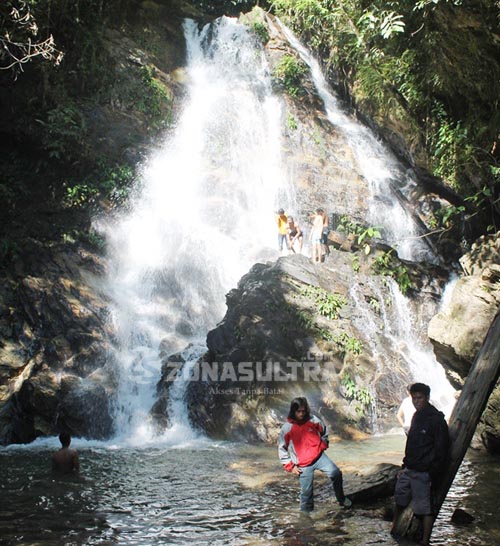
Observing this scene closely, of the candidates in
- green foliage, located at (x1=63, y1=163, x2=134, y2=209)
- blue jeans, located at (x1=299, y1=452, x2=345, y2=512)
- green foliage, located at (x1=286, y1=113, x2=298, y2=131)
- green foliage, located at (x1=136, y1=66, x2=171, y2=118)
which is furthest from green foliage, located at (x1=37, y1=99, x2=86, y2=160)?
blue jeans, located at (x1=299, y1=452, x2=345, y2=512)

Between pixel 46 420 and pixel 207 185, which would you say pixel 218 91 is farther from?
pixel 46 420

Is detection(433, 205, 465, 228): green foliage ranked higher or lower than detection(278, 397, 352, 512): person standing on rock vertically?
higher

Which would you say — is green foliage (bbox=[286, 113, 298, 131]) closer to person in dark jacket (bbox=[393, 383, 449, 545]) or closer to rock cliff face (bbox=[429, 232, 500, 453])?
rock cliff face (bbox=[429, 232, 500, 453])

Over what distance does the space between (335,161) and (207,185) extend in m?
4.48

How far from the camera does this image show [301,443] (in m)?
6.04

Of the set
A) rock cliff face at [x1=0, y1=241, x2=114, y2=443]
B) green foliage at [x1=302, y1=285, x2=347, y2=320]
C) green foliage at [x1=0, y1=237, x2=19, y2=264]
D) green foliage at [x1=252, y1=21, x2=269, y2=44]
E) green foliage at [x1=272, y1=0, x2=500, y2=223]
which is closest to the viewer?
green foliage at [x1=272, y1=0, x2=500, y2=223]

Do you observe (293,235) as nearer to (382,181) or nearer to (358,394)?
(382,181)

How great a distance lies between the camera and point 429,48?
40.1 ft

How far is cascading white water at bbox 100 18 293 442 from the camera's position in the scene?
12992 mm

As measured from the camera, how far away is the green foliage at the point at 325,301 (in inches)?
485

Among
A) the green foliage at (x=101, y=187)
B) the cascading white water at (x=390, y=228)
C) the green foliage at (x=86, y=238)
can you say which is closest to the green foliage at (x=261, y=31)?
the cascading white water at (x=390, y=228)

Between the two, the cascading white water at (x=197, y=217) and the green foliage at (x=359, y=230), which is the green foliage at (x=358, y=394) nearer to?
the cascading white water at (x=197, y=217)

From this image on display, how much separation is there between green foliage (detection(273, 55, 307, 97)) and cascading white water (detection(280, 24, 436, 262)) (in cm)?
96

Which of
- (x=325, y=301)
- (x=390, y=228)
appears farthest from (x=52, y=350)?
(x=390, y=228)
